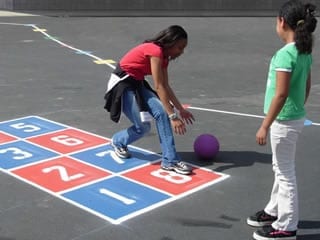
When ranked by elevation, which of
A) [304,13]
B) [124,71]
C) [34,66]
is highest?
[304,13]

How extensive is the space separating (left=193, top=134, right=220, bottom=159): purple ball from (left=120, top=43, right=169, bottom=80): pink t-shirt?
3.15 ft

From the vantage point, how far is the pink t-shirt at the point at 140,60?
202 inches

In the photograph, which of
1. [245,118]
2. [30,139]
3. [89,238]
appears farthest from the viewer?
[245,118]

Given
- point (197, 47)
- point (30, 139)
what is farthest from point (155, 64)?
point (197, 47)

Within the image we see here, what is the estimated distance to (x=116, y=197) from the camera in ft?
16.0

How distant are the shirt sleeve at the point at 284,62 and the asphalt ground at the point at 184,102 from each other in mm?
1370

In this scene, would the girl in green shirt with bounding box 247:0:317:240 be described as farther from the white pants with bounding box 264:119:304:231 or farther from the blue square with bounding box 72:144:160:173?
the blue square with bounding box 72:144:160:173

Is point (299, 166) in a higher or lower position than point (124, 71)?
lower

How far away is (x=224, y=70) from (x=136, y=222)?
7.71m

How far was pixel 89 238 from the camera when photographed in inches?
162

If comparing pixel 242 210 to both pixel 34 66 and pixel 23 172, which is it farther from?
pixel 34 66

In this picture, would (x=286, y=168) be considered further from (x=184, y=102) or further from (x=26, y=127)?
(x=184, y=102)

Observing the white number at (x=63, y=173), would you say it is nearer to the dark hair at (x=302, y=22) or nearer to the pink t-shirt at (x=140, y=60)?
the pink t-shirt at (x=140, y=60)

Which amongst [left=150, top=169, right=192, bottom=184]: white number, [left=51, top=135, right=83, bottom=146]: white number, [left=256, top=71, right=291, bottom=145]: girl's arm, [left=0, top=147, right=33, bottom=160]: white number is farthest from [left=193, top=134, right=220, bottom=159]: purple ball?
[left=256, top=71, right=291, bottom=145]: girl's arm
